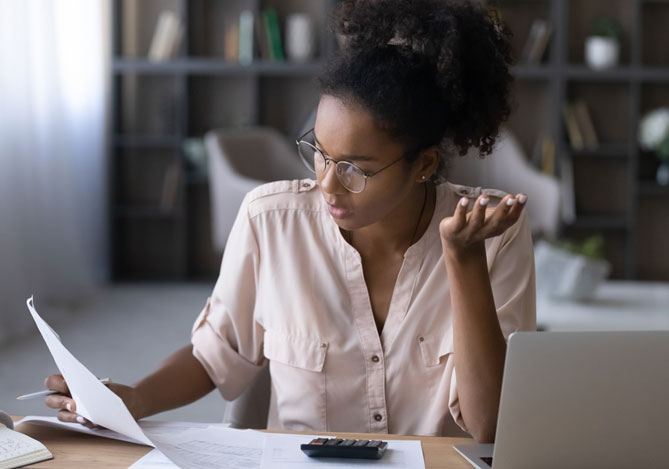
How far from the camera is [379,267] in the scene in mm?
1378

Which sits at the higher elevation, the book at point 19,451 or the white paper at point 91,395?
the white paper at point 91,395

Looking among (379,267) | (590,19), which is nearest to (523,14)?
(590,19)

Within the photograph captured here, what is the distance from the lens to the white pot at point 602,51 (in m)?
4.95

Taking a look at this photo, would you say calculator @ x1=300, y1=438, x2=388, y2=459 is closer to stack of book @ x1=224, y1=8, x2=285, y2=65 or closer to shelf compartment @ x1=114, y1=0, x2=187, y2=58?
stack of book @ x1=224, y1=8, x2=285, y2=65

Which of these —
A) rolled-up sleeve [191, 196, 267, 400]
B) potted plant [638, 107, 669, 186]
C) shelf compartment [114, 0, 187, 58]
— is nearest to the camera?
rolled-up sleeve [191, 196, 267, 400]

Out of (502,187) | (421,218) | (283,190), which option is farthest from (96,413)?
(502,187)

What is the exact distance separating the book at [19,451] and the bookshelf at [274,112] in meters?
4.14

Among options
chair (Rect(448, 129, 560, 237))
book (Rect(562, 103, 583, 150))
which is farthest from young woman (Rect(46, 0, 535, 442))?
book (Rect(562, 103, 583, 150))

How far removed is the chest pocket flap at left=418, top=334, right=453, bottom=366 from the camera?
1.32 meters

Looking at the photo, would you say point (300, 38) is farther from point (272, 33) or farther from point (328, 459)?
point (328, 459)

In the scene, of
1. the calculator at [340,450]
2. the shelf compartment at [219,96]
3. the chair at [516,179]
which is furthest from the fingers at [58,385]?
the shelf compartment at [219,96]

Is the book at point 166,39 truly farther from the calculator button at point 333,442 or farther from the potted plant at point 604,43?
the calculator button at point 333,442

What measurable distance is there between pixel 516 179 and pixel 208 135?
1.66 m

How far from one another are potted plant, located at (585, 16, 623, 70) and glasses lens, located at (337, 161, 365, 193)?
13.4 ft
